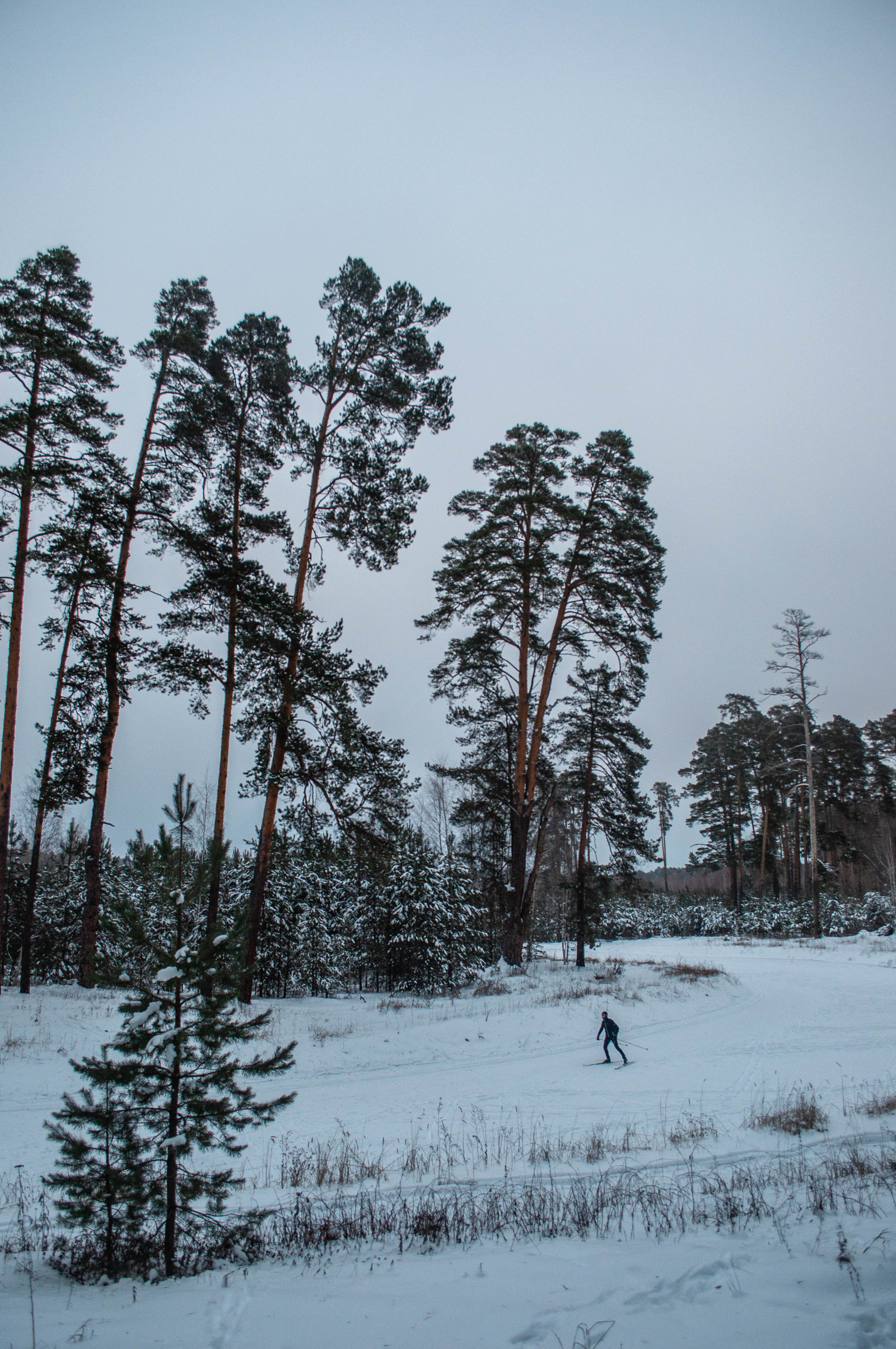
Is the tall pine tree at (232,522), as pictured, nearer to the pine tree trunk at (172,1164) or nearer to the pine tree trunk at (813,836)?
the pine tree trunk at (172,1164)

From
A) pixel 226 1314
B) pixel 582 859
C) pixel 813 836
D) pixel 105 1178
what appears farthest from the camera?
pixel 813 836

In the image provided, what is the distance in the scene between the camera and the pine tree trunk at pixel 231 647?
43.5 ft

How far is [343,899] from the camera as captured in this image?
85.1 feet

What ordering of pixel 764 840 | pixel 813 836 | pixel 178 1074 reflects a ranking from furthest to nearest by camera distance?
pixel 764 840
pixel 813 836
pixel 178 1074

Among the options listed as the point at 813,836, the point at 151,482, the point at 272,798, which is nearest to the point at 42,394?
the point at 151,482

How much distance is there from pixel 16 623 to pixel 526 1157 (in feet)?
45.1

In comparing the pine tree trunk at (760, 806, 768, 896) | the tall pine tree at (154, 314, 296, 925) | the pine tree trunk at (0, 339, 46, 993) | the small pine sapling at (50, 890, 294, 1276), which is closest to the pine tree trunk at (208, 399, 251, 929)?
the tall pine tree at (154, 314, 296, 925)

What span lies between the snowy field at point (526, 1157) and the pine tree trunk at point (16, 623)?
359cm

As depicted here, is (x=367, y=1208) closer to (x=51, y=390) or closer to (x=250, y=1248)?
(x=250, y=1248)

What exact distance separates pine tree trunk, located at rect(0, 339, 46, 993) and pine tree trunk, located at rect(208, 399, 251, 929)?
4076 mm

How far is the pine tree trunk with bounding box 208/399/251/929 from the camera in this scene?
43.5 ft

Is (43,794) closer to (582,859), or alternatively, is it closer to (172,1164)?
(172,1164)

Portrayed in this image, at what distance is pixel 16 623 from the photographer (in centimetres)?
1358

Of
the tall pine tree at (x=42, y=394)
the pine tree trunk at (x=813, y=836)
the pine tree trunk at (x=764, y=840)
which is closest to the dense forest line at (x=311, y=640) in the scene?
the tall pine tree at (x=42, y=394)
